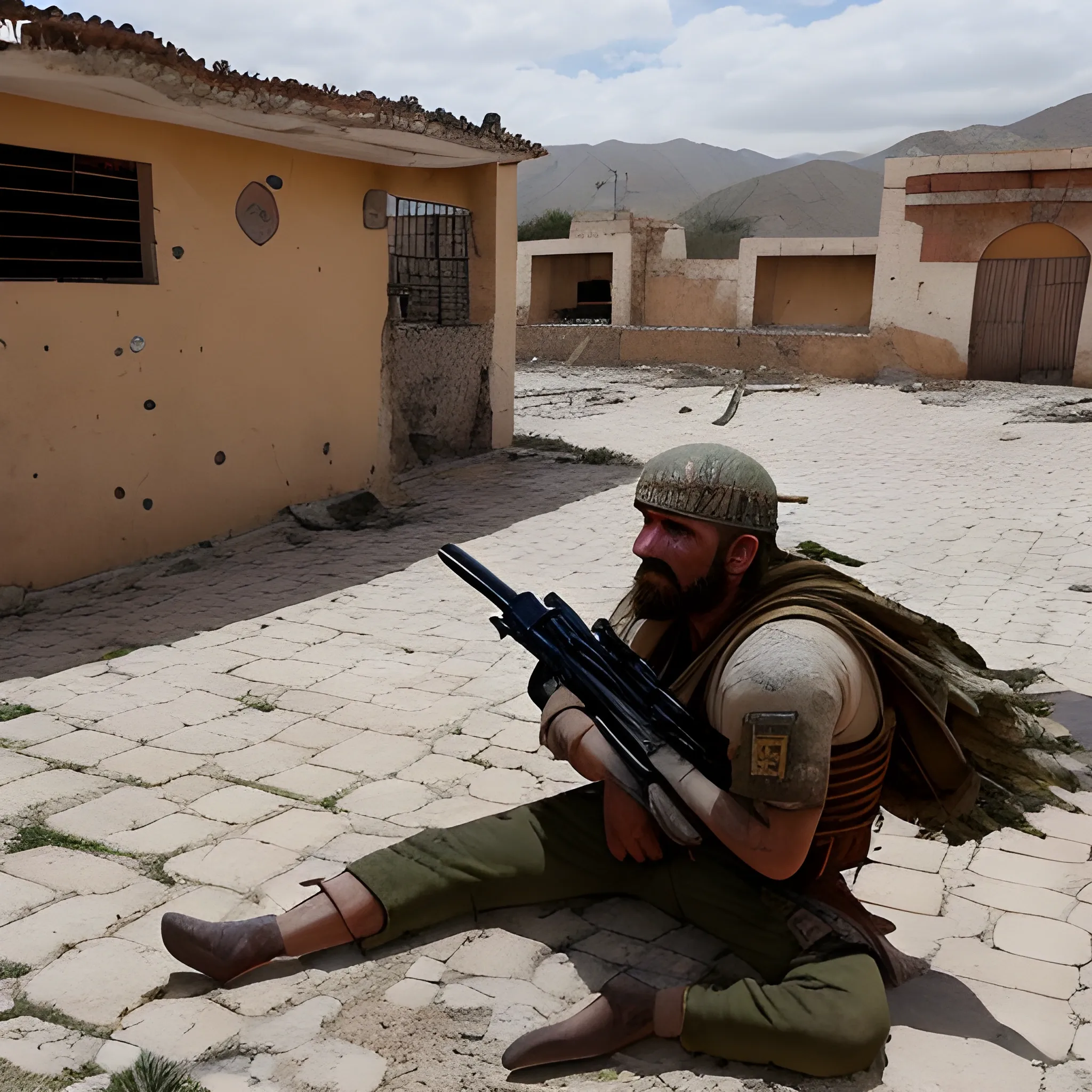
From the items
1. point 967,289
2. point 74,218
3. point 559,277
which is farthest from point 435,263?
point 559,277

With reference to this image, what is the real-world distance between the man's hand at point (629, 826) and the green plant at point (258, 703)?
97.3 inches

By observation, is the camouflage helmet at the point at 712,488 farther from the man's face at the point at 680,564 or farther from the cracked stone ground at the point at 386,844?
the cracked stone ground at the point at 386,844

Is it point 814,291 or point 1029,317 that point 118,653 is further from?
point 814,291

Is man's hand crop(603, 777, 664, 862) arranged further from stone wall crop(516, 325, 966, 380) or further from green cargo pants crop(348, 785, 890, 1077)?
stone wall crop(516, 325, 966, 380)

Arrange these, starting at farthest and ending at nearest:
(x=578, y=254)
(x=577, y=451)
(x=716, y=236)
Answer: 1. (x=716, y=236)
2. (x=578, y=254)
3. (x=577, y=451)

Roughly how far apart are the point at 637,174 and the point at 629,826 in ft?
355

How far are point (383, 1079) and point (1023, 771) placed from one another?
66.5 inches

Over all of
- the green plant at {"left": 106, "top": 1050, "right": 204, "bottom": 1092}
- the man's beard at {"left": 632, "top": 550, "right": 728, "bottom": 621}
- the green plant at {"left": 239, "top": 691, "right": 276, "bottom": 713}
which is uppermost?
the man's beard at {"left": 632, "top": 550, "right": 728, "bottom": 621}

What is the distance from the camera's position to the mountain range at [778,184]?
5903 cm

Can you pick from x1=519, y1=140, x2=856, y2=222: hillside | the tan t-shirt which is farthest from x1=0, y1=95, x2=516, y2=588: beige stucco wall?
x1=519, y1=140, x2=856, y2=222: hillside

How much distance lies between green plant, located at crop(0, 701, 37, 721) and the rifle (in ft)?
9.16

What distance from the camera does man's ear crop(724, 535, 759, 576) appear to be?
2.48 m

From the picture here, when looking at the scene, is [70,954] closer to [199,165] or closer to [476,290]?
[199,165]

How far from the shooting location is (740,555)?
8.15ft
